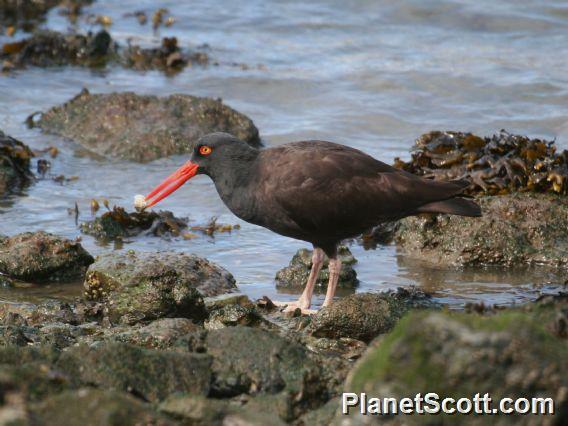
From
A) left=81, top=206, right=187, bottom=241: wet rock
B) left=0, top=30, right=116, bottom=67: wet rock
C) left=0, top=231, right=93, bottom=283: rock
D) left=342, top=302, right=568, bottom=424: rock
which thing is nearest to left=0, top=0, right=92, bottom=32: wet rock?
left=0, top=30, right=116, bottom=67: wet rock

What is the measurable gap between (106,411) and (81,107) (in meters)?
7.35

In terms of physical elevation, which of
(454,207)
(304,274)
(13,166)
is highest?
(454,207)

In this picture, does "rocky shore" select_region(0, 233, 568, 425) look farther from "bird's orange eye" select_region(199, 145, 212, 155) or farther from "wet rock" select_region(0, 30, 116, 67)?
"wet rock" select_region(0, 30, 116, 67)

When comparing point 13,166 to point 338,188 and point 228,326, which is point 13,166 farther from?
point 228,326

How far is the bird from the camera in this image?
563 centimetres

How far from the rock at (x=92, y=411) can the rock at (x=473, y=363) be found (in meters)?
0.69

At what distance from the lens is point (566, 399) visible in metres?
2.94

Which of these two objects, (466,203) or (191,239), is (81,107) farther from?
(466,203)

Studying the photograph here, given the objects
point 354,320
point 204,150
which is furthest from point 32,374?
point 204,150

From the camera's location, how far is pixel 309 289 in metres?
5.82

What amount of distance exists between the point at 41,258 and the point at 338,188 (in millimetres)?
2003

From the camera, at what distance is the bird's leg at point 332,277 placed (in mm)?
5766

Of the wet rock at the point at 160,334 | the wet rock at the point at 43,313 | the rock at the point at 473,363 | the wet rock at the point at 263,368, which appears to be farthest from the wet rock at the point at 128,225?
the rock at the point at 473,363

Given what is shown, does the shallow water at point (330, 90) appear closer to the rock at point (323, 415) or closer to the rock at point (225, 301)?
the rock at point (225, 301)
